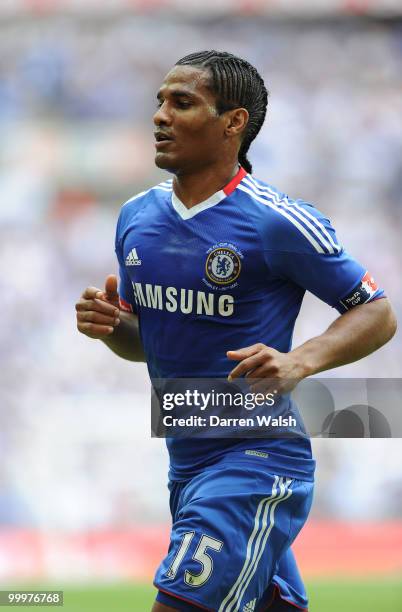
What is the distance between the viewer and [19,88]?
9.84 meters

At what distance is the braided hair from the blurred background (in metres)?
4.59

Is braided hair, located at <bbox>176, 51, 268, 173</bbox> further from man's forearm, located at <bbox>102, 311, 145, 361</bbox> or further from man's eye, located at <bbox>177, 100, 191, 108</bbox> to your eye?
man's forearm, located at <bbox>102, 311, 145, 361</bbox>

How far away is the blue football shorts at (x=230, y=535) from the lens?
3.22m

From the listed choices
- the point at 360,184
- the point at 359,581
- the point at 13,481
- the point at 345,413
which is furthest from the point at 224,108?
the point at 360,184

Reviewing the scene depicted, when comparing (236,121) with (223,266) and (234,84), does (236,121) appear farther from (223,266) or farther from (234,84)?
(223,266)

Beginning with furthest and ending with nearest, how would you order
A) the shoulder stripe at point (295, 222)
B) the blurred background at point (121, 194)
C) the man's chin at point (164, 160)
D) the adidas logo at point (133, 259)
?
the blurred background at point (121, 194) → the adidas logo at point (133, 259) → the man's chin at point (164, 160) → the shoulder stripe at point (295, 222)

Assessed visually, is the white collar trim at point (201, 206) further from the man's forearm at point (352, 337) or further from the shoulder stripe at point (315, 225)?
the man's forearm at point (352, 337)

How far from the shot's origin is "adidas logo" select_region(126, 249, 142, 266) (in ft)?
12.3

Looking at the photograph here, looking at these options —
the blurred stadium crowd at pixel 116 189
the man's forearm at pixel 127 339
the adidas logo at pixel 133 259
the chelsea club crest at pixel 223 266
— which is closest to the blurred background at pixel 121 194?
the blurred stadium crowd at pixel 116 189

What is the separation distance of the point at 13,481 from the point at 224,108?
5351 mm

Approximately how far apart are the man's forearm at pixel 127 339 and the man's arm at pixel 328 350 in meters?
0.75

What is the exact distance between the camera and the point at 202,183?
12.3ft

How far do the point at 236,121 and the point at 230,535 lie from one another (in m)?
1.43

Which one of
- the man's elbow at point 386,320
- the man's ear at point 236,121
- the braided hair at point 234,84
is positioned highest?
the braided hair at point 234,84
